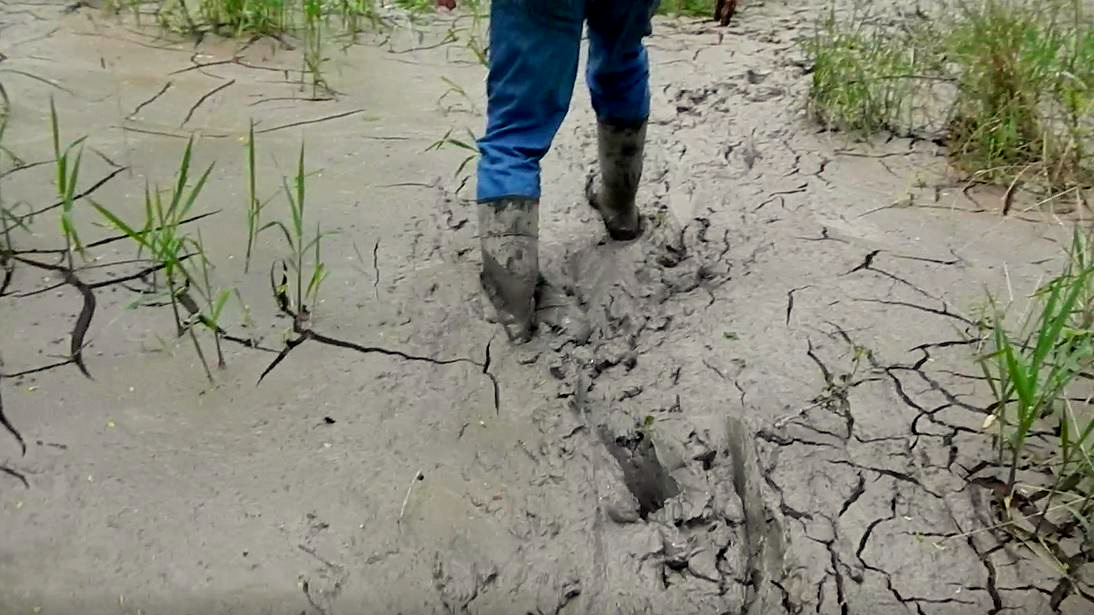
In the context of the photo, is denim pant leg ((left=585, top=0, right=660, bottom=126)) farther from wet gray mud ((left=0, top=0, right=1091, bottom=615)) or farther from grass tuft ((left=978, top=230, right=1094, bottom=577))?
grass tuft ((left=978, top=230, right=1094, bottom=577))

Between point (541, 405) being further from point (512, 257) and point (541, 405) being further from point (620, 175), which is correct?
point (620, 175)

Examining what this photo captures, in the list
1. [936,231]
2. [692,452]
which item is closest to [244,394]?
[692,452]

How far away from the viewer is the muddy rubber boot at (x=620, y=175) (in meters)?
2.02

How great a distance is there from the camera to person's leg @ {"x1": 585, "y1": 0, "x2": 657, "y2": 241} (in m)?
1.78

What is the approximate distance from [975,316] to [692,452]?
755 mm

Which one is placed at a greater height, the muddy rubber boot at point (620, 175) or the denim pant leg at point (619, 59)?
the denim pant leg at point (619, 59)

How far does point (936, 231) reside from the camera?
87.0 inches

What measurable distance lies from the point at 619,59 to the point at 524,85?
0.30m

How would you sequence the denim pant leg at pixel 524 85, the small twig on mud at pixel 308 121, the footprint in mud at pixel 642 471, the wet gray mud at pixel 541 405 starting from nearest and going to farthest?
the wet gray mud at pixel 541 405
the footprint in mud at pixel 642 471
the denim pant leg at pixel 524 85
the small twig on mud at pixel 308 121

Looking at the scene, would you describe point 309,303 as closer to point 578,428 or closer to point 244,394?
point 244,394

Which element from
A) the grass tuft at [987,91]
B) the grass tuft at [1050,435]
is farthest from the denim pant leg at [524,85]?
the grass tuft at [987,91]

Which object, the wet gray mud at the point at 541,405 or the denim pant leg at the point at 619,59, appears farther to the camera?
the denim pant leg at the point at 619,59

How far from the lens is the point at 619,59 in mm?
1890

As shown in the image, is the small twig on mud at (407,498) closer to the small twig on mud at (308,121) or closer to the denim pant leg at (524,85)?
the denim pant leg at (524,85)
